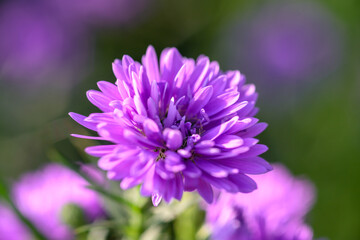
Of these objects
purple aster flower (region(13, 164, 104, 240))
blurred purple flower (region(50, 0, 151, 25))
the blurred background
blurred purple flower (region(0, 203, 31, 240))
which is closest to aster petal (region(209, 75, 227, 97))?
purple aster flower (region(13, 164, 104, 240))

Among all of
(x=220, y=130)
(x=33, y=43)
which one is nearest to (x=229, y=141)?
(x=220, y=130)

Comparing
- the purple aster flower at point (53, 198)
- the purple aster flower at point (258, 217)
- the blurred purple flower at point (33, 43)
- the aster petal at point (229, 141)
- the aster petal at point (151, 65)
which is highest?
the aster petal at point (151, 65)

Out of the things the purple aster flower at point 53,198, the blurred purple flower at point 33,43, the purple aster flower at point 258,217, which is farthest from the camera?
the blurred purple flower at point 33,43

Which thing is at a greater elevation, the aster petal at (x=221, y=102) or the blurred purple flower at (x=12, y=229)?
the aster petal at (x=221, y=102)

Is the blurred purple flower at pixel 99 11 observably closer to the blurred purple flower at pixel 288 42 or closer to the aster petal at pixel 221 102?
the blurred purple flower at pixel 288 42

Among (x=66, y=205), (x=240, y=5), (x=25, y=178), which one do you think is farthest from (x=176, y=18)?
(x=66, y=205)

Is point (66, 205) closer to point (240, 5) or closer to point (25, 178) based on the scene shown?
point (25, 178)

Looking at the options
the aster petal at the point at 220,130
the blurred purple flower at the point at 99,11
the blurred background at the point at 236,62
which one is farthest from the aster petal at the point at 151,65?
the blurred purple flower at the point at 99,11
